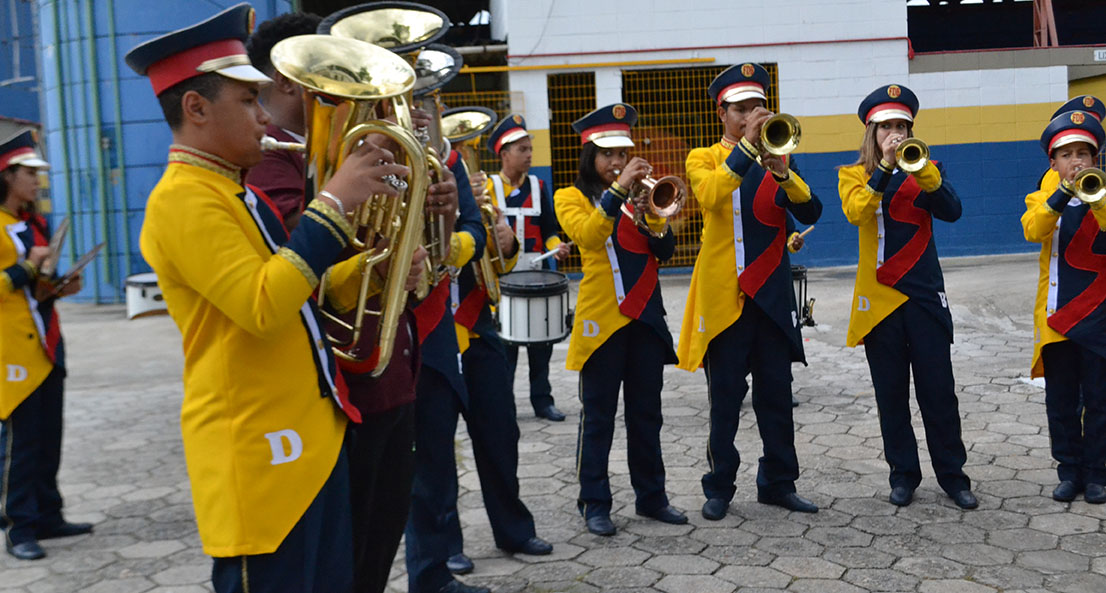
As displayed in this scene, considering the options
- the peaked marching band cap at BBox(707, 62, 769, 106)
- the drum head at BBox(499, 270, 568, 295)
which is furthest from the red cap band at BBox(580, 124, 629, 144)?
the drum head at BBox(499, 270, 568, 295)

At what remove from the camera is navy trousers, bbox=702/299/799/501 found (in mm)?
4645

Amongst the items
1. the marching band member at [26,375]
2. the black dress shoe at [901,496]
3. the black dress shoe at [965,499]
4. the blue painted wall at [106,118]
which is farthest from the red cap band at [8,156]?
the blue painted wall at [106,118]

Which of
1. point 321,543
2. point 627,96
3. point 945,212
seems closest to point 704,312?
point 945,212

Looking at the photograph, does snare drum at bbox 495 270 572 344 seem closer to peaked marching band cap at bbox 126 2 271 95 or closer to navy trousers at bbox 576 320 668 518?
navy trousers at bbox 576 320 668 518

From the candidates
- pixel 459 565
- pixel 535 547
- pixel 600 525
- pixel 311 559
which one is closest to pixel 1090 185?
pixel 600 525

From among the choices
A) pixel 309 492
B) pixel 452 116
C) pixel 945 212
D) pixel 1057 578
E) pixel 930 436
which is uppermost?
pixel 452 116

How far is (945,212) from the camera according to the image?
461cm

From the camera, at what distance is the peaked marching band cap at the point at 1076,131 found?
4.77 meters

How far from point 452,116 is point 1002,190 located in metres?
12.2

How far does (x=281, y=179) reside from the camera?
8.73ft

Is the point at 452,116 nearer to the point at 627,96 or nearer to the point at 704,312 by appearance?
the point at 704,312

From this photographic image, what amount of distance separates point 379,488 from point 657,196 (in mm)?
2086

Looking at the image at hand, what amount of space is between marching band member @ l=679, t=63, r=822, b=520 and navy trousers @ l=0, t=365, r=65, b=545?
3.10 metres

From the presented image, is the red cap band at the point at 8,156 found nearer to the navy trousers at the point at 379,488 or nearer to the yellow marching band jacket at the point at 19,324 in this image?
the yellow marching band jacket at the point at 19,324
